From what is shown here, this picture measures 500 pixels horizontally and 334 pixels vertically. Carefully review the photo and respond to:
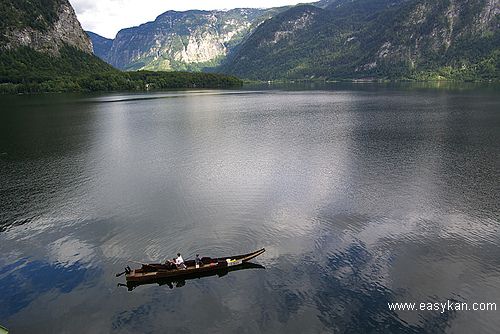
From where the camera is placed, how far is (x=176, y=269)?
123ft

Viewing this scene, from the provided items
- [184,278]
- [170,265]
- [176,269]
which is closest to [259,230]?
[184,278]

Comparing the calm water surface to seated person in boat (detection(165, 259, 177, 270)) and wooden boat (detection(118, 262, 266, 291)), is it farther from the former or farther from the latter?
seated person in boat (detection(165, 259, 177, 270))

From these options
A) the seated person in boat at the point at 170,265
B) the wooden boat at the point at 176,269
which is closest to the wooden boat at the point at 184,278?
the wooden boat at the point at 176,269

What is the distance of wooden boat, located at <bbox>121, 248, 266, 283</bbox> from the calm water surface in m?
1.15

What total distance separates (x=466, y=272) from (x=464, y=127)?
87740 millimetres

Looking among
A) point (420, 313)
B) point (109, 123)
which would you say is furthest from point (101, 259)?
point (109, 123)

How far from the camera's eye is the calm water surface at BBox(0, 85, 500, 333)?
32719 mm

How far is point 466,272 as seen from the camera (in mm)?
37875

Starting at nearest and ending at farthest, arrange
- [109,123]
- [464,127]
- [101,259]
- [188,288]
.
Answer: [188,288], [101,259], [464,127], [109,123]

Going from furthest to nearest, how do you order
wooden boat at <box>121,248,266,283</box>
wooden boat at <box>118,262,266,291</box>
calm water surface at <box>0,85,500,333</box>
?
wooden boat at <box>118,262,266,291</box>
wooden boat at <box>121,248,266,283</box>
calm water surface at <box>0,85,500,333</box>

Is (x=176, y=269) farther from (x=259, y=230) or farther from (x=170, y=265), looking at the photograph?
(x=259, y=230)

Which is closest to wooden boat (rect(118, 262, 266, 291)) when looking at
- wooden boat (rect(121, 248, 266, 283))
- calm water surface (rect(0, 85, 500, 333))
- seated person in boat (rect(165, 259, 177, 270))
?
wooden boat (rect(121, 248, 266, 283))

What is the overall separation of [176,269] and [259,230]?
14053mm

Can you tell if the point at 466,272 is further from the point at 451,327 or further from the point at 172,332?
the point at 172,332
